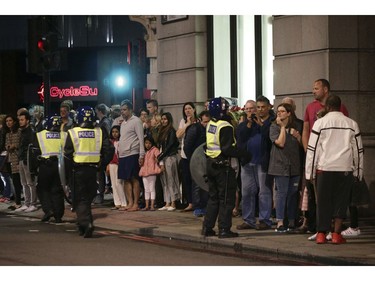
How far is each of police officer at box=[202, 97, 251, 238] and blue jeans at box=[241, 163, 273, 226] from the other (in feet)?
3.36

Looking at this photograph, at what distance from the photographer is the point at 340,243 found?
13.8 metres

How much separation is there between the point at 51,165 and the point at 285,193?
4.29m

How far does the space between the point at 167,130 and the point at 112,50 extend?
32.5 meters

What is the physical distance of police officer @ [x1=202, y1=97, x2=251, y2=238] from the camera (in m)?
14.5

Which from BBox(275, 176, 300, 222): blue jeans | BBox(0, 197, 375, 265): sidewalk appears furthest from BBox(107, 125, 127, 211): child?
BBox(275, 176, 300, 222): blue jeans

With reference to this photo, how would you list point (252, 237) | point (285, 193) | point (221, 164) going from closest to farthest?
point (221, 164) → point (252, 237) → point (285, 193)

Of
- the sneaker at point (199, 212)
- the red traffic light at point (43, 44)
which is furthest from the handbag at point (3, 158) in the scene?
the sneaker at point (199, 212)

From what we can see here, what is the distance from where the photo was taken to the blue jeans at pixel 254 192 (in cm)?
1563

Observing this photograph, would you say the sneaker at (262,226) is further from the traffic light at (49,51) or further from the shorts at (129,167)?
the traffic light at (49,51)

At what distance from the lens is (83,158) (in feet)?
51.6

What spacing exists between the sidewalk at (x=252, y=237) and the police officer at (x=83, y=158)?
96 cm

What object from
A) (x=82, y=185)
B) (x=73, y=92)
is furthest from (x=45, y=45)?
(x=73, y=92)

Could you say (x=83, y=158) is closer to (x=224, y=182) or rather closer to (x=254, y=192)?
(x=224, y=182)
